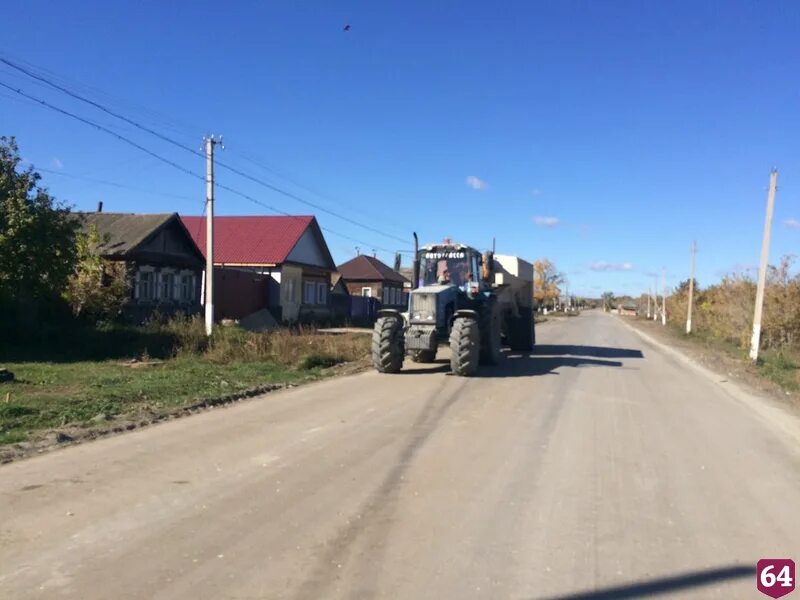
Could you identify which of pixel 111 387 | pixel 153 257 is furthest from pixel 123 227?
pixel 111 387

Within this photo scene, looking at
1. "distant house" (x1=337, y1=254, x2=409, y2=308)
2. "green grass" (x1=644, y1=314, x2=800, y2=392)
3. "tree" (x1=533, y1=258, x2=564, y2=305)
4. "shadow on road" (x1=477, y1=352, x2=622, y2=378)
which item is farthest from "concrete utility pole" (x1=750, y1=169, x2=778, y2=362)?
"tree" (x1=533, y1=258, x2=564, y2=305)

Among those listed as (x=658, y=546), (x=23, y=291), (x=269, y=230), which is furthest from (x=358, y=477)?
(x=269, y=230)

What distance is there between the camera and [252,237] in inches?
1590

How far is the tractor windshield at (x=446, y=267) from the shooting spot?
733 inches

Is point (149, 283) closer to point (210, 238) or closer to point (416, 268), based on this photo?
point (210, 238)

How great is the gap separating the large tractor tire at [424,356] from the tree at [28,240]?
35.0ft

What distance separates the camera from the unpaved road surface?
15.3 ft

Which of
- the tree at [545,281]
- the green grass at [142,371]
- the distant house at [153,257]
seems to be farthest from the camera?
the tree at [545,281]

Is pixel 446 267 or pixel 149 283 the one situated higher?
pixel 446 267

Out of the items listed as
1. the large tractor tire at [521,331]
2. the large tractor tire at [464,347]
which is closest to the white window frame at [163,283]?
the large tractor tire at [521,331]

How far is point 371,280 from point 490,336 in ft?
128

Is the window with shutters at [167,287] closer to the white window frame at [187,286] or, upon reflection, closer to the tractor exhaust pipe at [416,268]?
the white window frame at [187,286]

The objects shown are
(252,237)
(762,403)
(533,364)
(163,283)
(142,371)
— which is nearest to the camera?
(762,403)

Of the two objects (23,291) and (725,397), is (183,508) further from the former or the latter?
(23,291)
